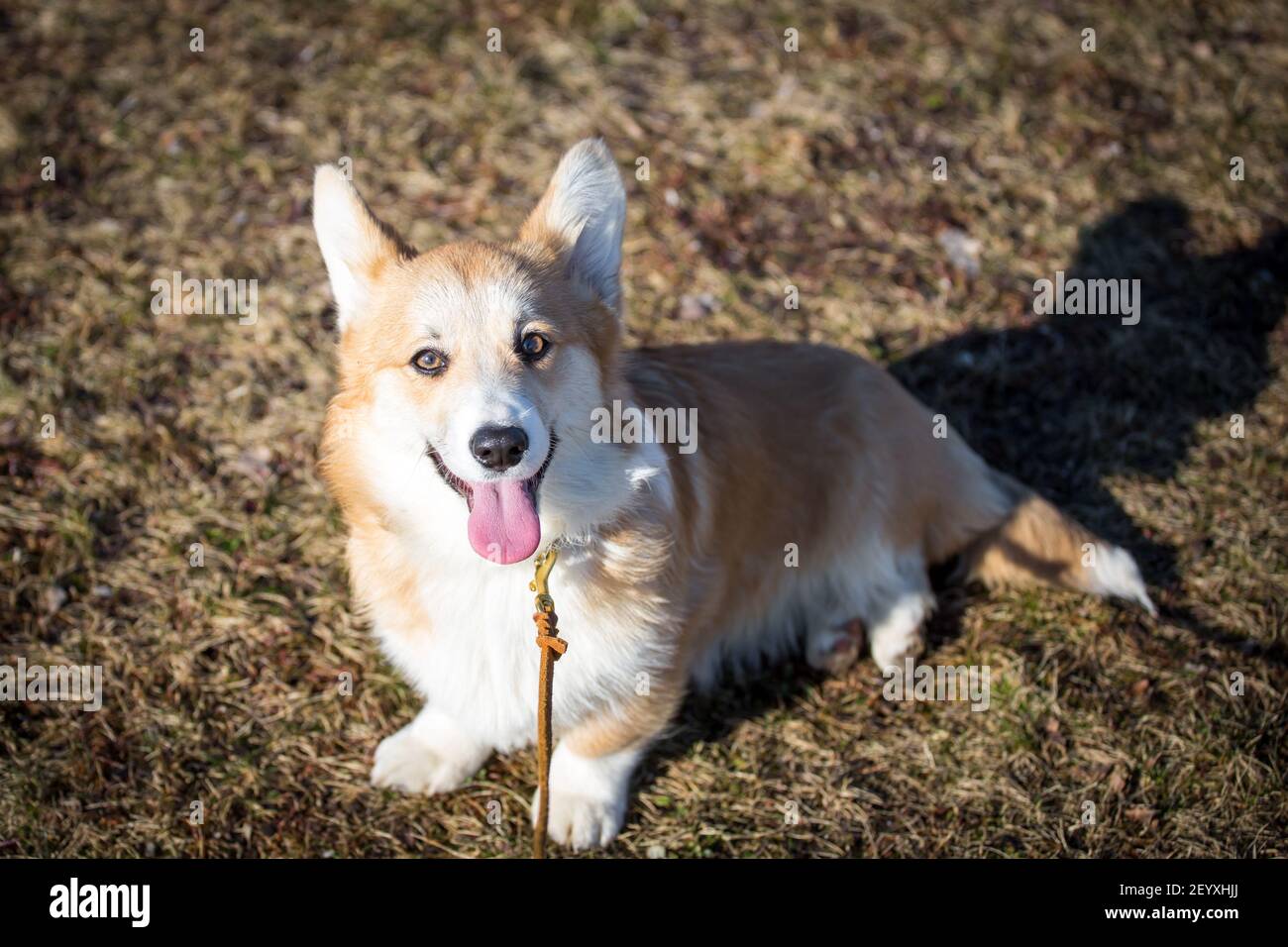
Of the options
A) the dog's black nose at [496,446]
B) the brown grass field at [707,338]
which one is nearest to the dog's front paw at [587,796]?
the brown grass field at [707,338]

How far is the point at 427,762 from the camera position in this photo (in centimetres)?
348

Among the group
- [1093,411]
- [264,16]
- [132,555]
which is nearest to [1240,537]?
[1093,411]

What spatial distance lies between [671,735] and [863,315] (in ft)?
7.80

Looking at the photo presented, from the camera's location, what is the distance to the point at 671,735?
3.65 meters

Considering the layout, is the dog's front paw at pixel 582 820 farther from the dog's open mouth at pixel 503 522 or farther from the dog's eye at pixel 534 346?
the dog's eye at pixel 534 346

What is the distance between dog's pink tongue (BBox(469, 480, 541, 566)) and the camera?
2641 millimetres

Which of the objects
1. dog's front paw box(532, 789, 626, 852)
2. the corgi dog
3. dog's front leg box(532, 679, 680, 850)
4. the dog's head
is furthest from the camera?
dog's front paw box(532, 789, 626, 852)

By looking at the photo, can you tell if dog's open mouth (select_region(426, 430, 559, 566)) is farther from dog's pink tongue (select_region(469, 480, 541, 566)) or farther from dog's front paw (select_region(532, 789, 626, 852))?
dog's front paw (select_region(532, 789, 626, 852))

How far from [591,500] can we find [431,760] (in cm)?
130

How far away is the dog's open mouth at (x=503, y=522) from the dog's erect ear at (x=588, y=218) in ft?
2.35

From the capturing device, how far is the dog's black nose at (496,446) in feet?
8.09

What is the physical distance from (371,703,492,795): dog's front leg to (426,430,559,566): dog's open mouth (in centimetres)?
105

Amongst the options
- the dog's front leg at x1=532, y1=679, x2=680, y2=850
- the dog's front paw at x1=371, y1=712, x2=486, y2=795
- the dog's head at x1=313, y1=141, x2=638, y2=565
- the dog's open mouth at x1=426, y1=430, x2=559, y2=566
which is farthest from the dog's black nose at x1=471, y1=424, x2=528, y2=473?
the dog's front paw at x1=371, y1=712, x2=486, y2=795

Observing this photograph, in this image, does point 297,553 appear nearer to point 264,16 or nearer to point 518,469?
point 518,469
